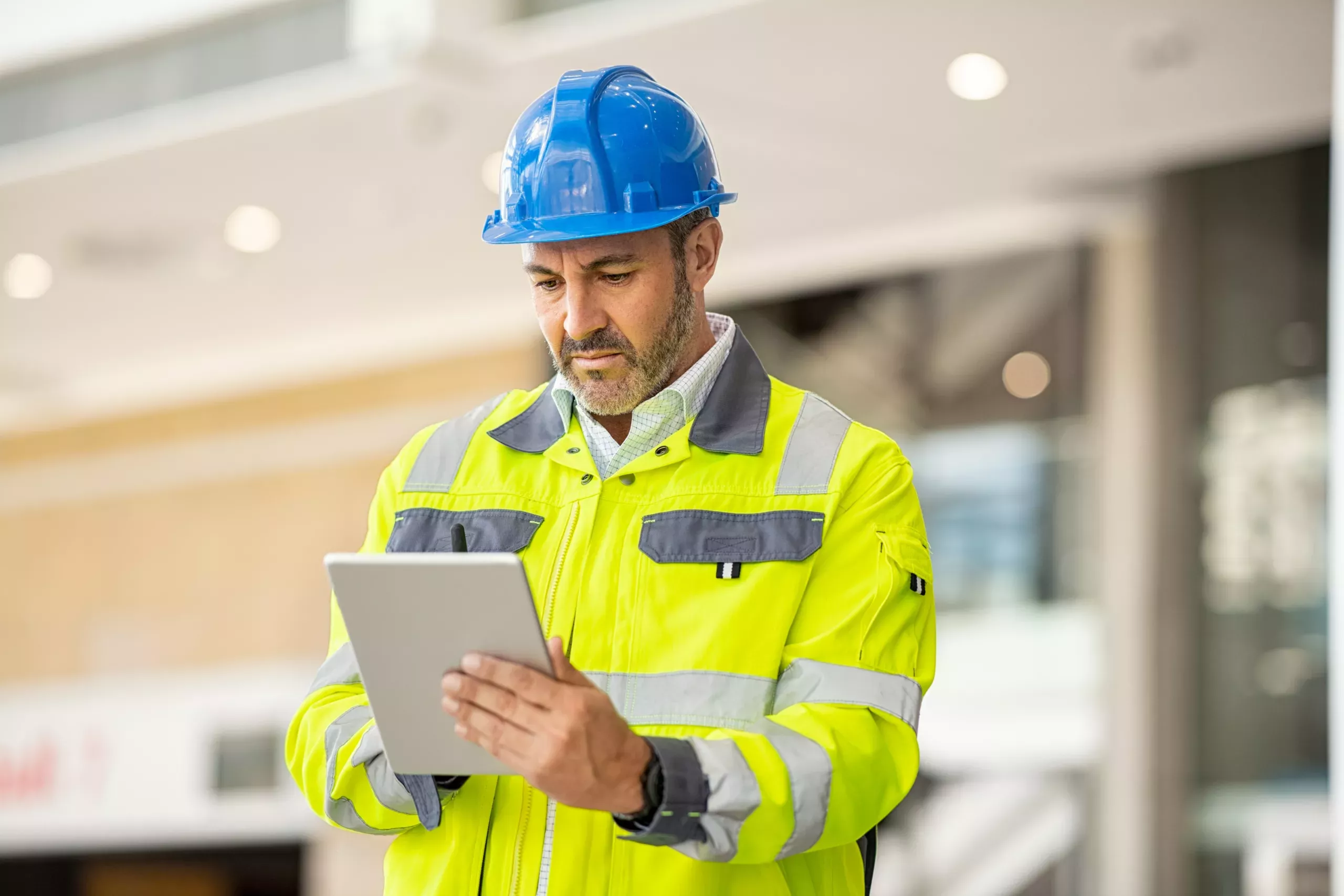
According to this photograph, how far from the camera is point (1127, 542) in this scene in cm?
754

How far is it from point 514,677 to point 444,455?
584 mm

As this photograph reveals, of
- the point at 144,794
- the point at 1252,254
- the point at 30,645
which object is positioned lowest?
the point at 144,794

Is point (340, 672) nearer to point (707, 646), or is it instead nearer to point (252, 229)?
point (707, 646)

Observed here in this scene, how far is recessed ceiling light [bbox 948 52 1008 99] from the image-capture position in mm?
6051

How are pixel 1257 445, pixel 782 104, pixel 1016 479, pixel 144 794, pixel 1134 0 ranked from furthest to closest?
1. pixel 144 794
2. pixel 1016 479
3. pixel 1257 445
4. pixel 782 104
5. pixel 1134 0

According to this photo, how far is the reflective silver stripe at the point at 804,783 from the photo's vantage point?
179 centimetres

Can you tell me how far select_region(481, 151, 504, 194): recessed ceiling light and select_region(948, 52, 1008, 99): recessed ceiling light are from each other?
2.04 m

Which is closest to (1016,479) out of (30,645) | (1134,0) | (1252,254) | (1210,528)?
(1210,528)

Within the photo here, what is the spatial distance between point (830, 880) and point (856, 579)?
15.0 inches

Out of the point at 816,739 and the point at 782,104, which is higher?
the point at 782,104

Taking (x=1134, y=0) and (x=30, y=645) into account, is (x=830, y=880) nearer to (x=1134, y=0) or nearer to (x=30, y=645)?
(x=1134, y=0)

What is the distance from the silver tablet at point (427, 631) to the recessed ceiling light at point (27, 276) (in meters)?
7.75

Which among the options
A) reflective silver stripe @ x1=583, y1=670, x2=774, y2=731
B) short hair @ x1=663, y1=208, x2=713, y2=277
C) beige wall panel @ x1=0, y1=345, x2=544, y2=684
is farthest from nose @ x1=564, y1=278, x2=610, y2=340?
beige wall panel @ x1=0, y1=345, x2=544, y2=684

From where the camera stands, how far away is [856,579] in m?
1.97
